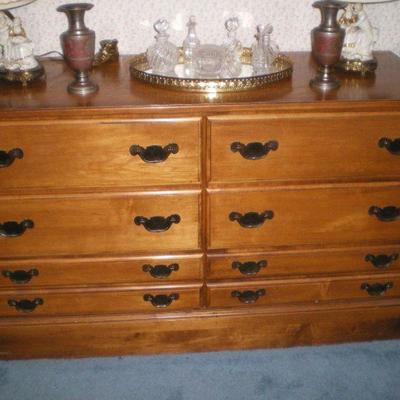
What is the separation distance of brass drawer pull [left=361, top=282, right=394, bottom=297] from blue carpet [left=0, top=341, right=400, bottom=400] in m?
0.26

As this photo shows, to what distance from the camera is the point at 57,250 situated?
5.08 ft

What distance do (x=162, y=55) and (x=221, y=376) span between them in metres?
1.18

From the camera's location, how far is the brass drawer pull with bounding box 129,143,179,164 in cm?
137

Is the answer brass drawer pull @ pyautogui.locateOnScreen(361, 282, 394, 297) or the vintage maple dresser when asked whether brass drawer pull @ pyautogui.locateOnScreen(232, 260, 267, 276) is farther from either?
brass drawer pull @ pyautogui.locateOnScreen(361, 282, 394, 297)

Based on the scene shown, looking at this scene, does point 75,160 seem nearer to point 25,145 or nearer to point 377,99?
point 25,145

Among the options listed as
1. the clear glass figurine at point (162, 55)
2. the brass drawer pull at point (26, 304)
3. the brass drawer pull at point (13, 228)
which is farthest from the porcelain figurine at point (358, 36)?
the brass drawer pull at point (26, 304)

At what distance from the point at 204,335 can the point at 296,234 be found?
0.54 meters

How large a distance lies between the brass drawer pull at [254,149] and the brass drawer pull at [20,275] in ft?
2.64

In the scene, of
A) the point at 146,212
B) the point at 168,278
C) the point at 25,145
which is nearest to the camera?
the point at 25,145

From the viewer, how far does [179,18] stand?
179cm

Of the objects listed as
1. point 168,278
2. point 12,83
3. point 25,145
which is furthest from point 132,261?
point 12,83

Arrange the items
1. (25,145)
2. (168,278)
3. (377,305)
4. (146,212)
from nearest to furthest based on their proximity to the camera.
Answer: (25,145)
(146,212)
(168,278)
(377,305)

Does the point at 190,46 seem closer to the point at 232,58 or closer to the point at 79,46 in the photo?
the point at 232,58

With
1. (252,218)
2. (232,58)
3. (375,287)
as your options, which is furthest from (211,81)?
(375,287)
